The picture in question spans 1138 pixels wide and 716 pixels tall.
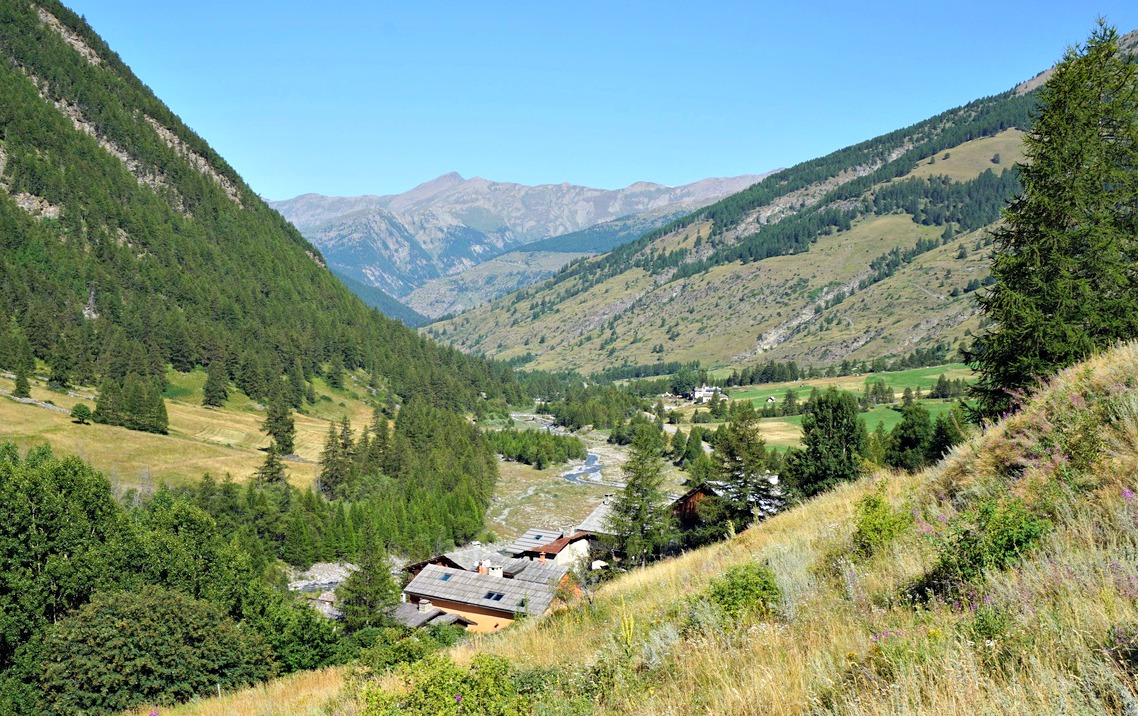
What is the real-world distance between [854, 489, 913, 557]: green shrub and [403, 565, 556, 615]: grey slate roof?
105ft

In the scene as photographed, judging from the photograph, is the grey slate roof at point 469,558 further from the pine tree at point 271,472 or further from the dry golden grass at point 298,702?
the dry golden grass at point 298,702

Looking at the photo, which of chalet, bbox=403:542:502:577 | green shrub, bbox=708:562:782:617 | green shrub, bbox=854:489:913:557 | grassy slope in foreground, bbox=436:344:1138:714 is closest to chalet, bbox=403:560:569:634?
chalet, bbox=403:542:502:577

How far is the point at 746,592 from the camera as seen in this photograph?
9125 mm

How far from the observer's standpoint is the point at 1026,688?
4508mm

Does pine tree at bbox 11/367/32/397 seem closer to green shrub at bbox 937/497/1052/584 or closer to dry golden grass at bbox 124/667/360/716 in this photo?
dry golden grass at bbox 124/667/360/716

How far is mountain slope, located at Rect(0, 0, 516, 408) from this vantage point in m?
116

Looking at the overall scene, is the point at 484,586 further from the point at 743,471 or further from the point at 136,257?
the point at 136,257

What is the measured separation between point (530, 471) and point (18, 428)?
217ft

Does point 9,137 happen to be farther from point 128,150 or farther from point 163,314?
point 163,314

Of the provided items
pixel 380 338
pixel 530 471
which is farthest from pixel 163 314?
pixel 530 471

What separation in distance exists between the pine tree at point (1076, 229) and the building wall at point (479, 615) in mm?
31923

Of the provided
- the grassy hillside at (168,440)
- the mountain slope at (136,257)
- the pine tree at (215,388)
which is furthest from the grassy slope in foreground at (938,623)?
the pine tree at (215,388)

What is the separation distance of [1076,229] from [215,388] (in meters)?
121

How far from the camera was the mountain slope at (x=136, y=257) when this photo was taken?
116m
